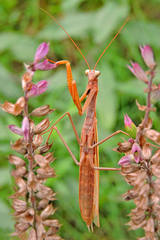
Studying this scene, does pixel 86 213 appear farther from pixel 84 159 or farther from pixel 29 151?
pixel 29 151

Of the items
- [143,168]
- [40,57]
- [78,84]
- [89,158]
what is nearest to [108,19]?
[78,84]

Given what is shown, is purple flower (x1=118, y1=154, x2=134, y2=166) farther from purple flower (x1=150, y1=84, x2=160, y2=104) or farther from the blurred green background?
the blurred green background

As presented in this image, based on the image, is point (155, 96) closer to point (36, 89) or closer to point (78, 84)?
point (36, 89)

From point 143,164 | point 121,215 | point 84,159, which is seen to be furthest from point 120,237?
point 143,164

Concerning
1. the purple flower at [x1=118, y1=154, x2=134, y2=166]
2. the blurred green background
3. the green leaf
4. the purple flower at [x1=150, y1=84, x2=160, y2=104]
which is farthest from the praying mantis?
the green leaf

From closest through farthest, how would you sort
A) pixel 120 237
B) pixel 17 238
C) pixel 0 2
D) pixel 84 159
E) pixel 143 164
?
pixel 143 164
pixel 17 238
pixel 84 159
pixel 120 237
pixel 0 2

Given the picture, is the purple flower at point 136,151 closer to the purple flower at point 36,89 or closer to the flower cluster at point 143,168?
the flower cluster at point 143,168

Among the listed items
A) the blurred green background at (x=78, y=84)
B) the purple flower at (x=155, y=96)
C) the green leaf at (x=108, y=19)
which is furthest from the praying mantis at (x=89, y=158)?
the green leaf at (x=108, y=19)
